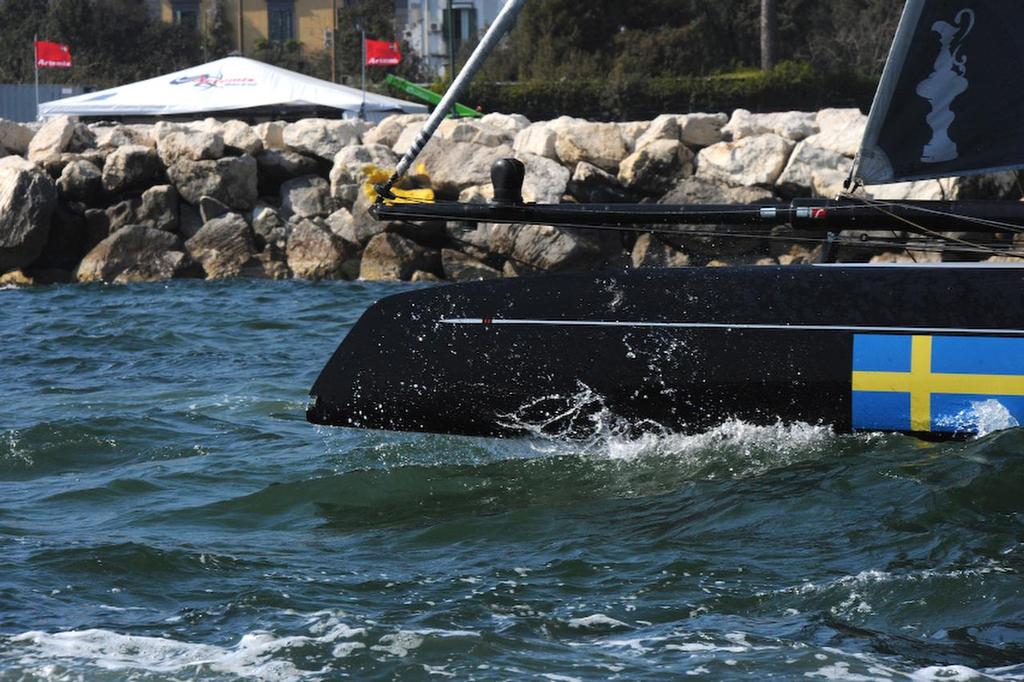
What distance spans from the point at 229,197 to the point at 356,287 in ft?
9.52

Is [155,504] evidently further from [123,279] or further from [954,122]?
[123,279]

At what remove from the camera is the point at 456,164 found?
55.9 feet

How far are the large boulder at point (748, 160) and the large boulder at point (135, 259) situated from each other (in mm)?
6021

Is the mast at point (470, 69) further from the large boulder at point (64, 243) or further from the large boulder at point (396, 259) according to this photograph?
the large boulder at point (64, 243)

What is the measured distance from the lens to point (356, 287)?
15.5 meters

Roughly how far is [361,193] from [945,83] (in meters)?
11.4

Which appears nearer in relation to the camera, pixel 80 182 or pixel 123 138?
pixel 80 182

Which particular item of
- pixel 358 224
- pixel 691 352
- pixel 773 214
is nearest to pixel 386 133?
pixel 358 224

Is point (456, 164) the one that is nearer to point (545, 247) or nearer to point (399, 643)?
point (545, 247)

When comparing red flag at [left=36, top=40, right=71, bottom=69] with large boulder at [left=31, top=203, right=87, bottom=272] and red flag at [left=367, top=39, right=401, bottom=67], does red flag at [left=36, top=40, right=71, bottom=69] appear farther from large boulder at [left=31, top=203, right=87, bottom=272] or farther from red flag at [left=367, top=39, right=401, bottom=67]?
large boulder at [left=31, top=203, right=87, bottom=272]

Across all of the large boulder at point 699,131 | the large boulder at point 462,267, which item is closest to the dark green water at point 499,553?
the large boulder at point 462,267

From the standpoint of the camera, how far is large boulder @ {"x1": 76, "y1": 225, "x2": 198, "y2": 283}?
16.8 meters

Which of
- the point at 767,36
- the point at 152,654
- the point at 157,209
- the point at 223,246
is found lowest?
the point at 152,654

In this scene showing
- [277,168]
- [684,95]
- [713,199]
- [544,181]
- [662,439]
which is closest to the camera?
[662,439]
